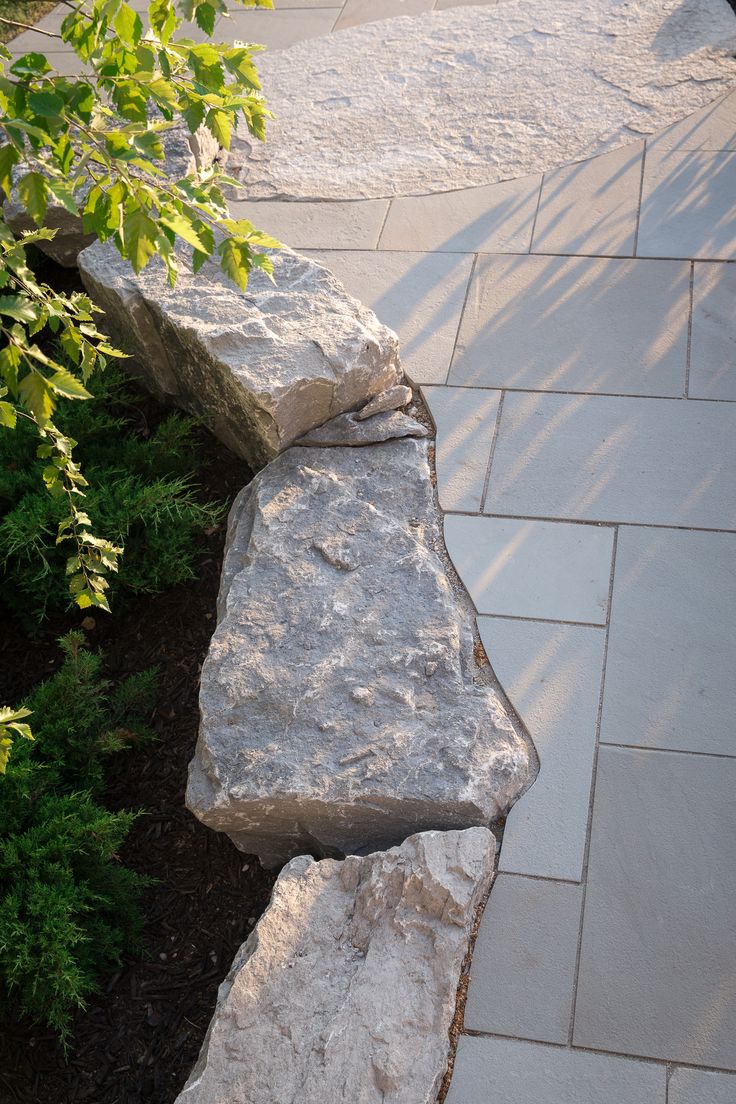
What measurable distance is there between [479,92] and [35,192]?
464 centimetres

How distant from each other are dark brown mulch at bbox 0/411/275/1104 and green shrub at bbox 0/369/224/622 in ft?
0.46

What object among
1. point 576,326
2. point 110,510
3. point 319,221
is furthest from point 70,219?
point 576,326

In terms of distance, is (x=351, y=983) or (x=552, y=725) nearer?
(x=351, y=983)

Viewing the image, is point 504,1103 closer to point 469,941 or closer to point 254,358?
point 469,941

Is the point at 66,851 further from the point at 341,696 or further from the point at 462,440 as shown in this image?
the point at 462,440

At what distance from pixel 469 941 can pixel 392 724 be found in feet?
2.08

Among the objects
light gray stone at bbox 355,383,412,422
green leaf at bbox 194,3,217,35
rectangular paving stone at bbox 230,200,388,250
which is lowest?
light gray stone at bbox 355,383,412,422

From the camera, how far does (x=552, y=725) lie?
121 inches

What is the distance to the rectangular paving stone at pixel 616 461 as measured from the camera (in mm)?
3602

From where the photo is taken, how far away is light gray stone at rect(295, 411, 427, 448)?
12.4 feet

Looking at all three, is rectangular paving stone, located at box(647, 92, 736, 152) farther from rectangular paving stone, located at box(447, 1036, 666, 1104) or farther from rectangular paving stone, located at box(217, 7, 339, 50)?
rectangular paving stone, located at box(447, 1036, 666, 1104)

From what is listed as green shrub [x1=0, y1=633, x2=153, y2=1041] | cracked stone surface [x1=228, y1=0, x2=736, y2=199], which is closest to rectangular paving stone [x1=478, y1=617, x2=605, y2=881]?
green shrub [x1=0, y1=633, x2=153, y2=1041]

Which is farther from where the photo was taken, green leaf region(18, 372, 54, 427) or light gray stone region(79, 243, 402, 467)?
light gray stone region(79, 243, 402, 467)

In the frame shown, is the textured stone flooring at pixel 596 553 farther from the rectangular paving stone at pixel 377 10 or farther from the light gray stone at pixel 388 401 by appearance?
the rectangular paving stone at pixel 377 10
